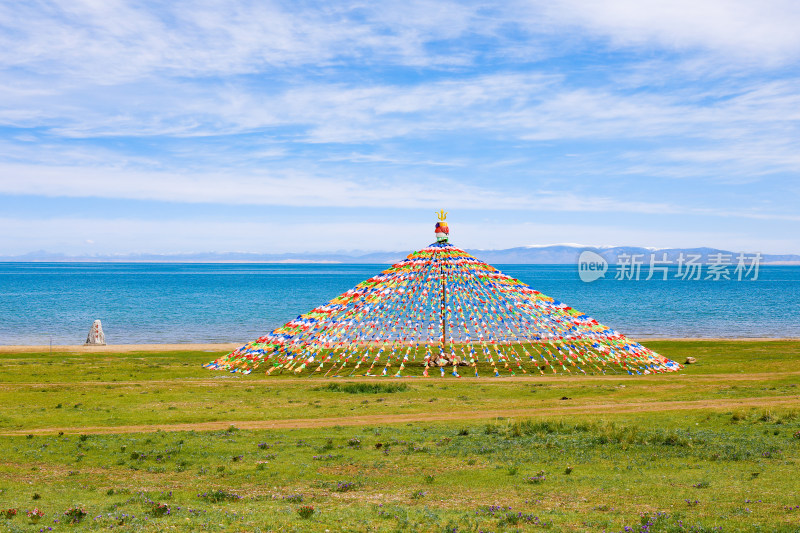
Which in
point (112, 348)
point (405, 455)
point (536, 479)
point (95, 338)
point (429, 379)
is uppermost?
point (536, 479)

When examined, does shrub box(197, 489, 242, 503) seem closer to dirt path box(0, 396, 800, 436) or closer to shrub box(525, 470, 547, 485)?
shrub box(525, 470, 547, 485)

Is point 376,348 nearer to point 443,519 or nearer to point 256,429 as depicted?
point 256,429

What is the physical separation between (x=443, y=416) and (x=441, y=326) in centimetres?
1403

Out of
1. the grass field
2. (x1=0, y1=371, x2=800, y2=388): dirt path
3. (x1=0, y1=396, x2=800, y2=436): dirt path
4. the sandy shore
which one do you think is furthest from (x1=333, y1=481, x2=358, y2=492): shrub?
the sandy shore

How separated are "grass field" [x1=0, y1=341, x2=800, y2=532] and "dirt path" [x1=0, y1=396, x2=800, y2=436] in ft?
0.43

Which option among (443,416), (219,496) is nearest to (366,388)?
(443,416)

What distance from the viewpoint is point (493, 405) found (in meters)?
27.9

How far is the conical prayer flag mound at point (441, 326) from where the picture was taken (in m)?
37.8

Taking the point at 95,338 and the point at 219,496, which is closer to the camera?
the point at 219,496

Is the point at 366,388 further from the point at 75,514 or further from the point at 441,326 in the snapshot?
the point at 75,514

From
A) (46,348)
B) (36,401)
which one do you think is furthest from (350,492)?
(46,348)

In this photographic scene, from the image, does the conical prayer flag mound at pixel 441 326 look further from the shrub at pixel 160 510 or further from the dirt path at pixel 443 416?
the shrub at pixel 160 510

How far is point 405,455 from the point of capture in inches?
760

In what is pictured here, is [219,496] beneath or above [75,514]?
beneath
